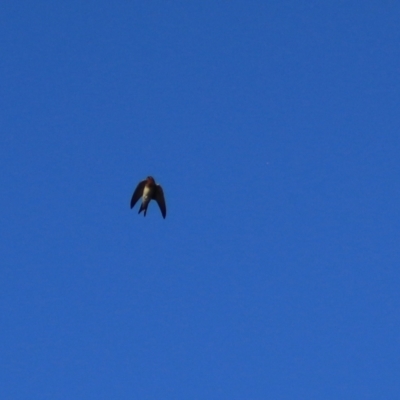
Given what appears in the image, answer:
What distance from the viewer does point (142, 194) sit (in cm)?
2511

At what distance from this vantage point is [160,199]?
1012 inches

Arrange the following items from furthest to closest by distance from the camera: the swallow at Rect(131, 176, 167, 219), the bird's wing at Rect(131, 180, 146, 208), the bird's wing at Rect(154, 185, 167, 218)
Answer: the bird's wing at Rect(154, 185, 167, 218)
the bird's wing at Rect(131, 180, 146, 208)
the swallow at Rect(131, 176, 167, 219)

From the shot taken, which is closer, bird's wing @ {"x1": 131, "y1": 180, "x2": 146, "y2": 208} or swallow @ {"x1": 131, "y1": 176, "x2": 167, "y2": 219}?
swallow @ {"x1": 131, "y1": 176, "x2": 167, "y2": 219}

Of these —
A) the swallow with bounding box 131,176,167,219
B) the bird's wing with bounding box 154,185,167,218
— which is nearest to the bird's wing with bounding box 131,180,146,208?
the swallow with bounding box 131,176,167,219

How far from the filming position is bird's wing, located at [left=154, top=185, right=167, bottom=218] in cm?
2555

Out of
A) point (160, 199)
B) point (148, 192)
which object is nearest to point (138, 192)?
point (148, 192)

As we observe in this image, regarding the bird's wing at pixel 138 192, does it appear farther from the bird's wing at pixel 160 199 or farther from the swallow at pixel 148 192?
the bird's wing at pixel 160 199

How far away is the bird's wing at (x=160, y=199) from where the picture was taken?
2555 centimetres

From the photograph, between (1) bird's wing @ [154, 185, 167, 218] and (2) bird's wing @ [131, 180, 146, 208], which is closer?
(2) bird's wing @ [131, 180, 146, 208]

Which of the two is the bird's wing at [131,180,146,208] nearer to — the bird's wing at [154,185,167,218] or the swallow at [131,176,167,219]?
the swallow at [131,176,167,219]

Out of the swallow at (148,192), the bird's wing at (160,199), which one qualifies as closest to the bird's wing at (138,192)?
the swallow at (148,192)

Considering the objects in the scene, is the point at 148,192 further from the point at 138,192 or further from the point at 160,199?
the point at 160,199

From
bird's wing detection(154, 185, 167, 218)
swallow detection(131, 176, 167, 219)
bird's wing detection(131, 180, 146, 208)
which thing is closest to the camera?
swallow detection(131, 176, 167, 219)

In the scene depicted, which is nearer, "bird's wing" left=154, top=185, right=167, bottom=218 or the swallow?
the swallow
